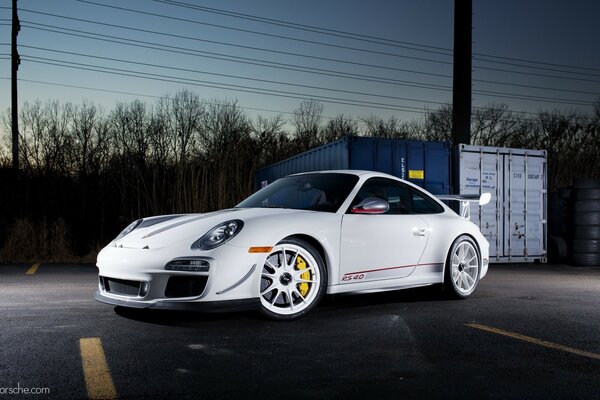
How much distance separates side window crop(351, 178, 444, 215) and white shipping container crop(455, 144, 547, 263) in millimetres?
6267

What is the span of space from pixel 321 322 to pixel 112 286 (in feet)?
6.35

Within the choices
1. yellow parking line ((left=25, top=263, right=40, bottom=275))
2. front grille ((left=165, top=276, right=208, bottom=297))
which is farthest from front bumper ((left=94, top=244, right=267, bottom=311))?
yellow parking line ((left=25, top=263, right=40, bottom=275))

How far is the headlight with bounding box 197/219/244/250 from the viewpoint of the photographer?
526 cm

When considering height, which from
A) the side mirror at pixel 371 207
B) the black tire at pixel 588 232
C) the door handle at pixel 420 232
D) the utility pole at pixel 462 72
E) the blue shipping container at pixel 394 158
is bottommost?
the black tire at pixel 588 232

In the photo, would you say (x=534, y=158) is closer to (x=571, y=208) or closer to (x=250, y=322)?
(x=571, y=208)

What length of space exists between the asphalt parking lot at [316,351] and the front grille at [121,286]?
0.29 meters

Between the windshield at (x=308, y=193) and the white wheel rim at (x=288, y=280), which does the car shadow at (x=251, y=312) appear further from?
the windshield at (x=308, y=193)

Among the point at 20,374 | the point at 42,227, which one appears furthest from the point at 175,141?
the point at 20,374

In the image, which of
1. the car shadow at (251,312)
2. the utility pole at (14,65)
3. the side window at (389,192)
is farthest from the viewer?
the utility pole at (14,65)

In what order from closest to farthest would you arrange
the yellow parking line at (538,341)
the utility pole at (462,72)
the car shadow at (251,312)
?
the yellow parking line at (538,341) → the car shadow at (251,312) → the utility pole at (462,72)

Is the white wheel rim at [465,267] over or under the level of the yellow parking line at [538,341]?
over

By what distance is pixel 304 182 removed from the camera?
22.6ft

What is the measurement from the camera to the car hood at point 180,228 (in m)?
5.43
